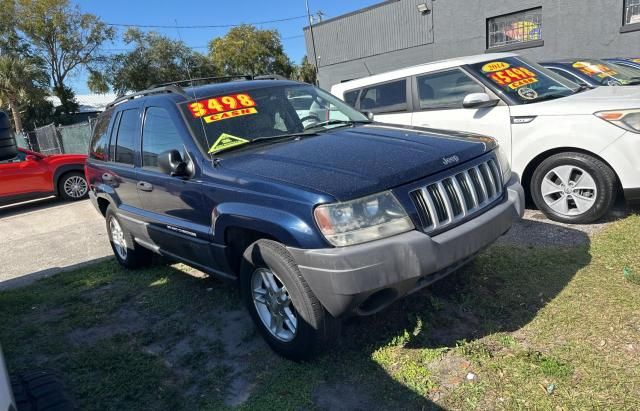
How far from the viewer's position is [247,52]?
4200 centimetres

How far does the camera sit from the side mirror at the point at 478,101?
5059mm

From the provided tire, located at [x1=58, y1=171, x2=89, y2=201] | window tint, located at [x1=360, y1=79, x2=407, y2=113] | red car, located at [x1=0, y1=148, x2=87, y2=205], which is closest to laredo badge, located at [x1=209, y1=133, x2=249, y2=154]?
window tint, located at [x1=360, y1=79, x2=407, y2=113]

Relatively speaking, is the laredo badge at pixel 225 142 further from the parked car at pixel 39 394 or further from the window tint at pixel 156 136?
the parked car at pixel 39 394

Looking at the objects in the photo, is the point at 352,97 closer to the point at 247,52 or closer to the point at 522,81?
the point at 522,81

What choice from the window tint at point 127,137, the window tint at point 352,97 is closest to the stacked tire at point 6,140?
the window tint at point 127,137

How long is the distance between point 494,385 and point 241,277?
1.63 m

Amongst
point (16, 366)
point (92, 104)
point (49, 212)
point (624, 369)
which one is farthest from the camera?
point (92, 104)

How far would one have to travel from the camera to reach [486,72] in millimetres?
5461

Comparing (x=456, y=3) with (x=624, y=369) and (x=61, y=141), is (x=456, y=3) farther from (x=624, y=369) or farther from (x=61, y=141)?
(x=624, y=369)

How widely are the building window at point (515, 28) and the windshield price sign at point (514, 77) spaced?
13.3 metres

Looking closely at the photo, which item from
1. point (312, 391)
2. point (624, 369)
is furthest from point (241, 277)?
point (624, 369)

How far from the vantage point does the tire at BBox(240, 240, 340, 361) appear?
2.71 m

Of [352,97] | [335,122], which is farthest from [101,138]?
[352,97]

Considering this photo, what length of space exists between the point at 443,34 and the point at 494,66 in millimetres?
15916
